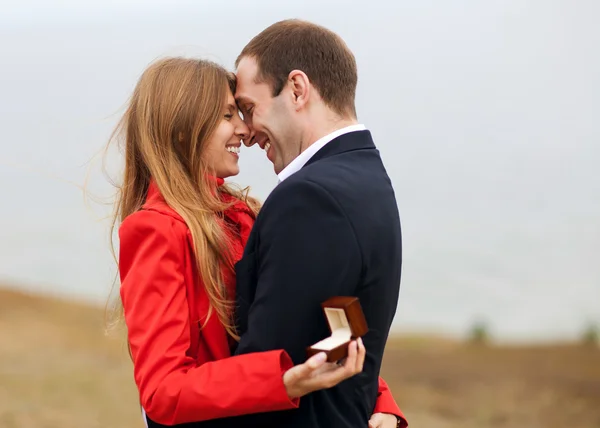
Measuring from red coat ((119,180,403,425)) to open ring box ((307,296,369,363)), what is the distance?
0.15 metres

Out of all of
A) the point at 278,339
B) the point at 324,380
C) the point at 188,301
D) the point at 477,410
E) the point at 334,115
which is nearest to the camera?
the point at 324,380

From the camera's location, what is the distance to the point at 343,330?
145cm

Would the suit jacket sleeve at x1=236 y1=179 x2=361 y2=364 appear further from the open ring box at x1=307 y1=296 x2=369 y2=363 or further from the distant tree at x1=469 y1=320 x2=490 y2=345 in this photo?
the distant tree at x1=469 y1=320 x2=490 y2=345

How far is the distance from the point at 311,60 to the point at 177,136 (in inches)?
13.9

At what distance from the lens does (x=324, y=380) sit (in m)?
1.46

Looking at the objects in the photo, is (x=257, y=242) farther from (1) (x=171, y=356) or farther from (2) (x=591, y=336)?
(2) (x=591, y=336)

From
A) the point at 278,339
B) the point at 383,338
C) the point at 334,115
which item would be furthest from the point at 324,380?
the point at 334,115

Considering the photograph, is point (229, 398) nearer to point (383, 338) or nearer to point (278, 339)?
point (278, 339)

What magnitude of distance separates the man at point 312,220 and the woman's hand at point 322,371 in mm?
103

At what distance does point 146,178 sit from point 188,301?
37cm

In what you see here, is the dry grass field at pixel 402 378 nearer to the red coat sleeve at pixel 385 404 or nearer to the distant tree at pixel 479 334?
the distant tree at pixel 479 334

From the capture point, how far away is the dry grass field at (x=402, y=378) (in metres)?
4.98

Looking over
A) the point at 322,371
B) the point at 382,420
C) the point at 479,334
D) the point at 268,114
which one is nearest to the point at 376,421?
the point at 382,420

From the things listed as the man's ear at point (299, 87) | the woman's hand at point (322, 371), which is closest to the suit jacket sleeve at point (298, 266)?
the woman's hand at point (322, 371)
